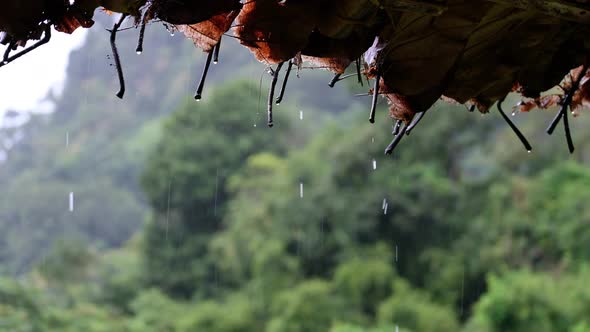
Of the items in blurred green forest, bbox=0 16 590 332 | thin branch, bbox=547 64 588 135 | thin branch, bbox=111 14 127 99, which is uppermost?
thin branch, bbox=111 14 127 99

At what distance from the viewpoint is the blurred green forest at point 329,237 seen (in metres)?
6.94

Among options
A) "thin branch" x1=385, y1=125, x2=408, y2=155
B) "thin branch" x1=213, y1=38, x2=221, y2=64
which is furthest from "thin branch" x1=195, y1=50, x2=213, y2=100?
"thin branch" x1=385, y1=125, x2=408, y2=155

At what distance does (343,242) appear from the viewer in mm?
8180

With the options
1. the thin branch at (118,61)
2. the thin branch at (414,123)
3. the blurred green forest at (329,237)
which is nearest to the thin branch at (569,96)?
the thin branch at (414,123)

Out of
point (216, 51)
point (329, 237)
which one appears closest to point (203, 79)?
point (216, 51)

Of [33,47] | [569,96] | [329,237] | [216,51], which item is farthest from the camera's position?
[329,237]

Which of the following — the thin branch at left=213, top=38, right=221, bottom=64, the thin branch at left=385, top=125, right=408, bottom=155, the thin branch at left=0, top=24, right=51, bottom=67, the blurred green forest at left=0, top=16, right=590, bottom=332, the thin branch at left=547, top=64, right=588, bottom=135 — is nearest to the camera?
the thin branch at left=0, top=24, right=51, bottom=67

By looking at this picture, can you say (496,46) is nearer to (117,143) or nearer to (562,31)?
(562,31)

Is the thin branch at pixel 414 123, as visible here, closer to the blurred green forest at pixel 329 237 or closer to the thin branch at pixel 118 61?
the thin branch at pixel 118 61

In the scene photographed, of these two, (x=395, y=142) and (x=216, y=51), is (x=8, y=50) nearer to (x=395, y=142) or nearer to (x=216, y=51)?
(x=216, y=51)

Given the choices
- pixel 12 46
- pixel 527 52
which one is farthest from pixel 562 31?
pixel 12 46

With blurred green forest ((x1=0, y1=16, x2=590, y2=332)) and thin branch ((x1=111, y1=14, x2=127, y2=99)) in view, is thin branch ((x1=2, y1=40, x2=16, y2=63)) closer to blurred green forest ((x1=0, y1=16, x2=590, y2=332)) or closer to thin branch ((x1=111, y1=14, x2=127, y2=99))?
thin branch ((x1=111, y1=14, x2=127, y2=99))

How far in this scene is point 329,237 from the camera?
327 inches

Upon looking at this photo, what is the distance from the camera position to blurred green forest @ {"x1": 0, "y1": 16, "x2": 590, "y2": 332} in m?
6.94
